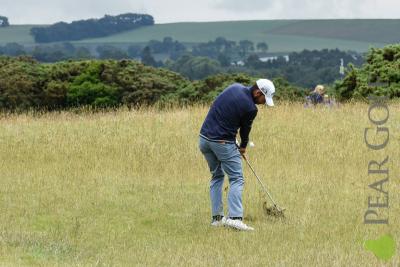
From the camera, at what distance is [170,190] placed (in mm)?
15578

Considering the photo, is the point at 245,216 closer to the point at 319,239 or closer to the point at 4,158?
the point at 319,239

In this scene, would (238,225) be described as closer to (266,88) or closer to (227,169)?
(227,169)

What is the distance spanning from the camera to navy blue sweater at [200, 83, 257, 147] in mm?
11438

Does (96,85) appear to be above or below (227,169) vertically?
below

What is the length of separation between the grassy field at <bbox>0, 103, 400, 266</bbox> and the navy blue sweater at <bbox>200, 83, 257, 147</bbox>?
135 cm

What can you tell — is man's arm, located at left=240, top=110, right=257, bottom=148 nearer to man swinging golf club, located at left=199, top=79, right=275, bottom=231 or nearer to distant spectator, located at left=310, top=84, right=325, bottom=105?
man swinging golf club, located at left=199, top=79, right=275, bottom=231

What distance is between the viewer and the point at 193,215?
43.8 feet

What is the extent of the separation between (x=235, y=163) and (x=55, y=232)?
2.62m

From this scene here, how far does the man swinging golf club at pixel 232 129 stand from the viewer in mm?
11445

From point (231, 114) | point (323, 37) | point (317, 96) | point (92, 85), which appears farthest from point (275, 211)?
point (323, 37)

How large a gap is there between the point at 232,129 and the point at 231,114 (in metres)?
0.25

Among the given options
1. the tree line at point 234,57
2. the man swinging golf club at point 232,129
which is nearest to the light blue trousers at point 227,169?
the man swinging golf club at point 232,129

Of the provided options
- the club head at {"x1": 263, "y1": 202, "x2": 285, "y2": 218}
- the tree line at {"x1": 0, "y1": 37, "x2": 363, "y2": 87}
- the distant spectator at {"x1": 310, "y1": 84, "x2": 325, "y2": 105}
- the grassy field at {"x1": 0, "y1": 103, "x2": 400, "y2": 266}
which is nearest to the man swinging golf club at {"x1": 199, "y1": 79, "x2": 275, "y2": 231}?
the grassy field at {"x1": 0, "y1": 103, "x2": 400, "y2": 266}

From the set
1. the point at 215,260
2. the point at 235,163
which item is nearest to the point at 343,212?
the point at 235,163
